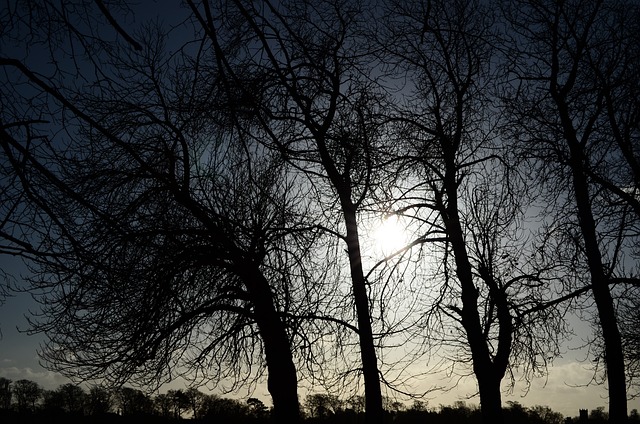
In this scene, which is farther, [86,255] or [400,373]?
[400,373]

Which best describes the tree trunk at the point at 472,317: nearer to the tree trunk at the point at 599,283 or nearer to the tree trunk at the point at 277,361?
the tree trunk at the point at 599,283

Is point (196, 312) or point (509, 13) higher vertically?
point (509, 13)

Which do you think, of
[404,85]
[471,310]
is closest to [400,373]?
[471,310]

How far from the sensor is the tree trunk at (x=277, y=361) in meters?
9.45

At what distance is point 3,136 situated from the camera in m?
3.04

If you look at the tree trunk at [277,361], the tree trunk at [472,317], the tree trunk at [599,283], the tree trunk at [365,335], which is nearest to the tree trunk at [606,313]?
the tree trunk at [599,283]

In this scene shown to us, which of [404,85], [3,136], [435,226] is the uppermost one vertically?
[404,85]

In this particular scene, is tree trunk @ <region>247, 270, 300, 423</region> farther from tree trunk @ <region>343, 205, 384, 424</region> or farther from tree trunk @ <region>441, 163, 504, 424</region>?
tree trunk @ <region>441, 163, 504, 424</region>

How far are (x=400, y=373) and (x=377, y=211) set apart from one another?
97.8 inches

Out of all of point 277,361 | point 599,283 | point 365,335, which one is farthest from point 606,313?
point 277,361

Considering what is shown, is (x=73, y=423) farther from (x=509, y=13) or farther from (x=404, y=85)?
(x=509, y=13)

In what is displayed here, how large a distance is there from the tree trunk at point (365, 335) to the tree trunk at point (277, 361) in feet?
7.44

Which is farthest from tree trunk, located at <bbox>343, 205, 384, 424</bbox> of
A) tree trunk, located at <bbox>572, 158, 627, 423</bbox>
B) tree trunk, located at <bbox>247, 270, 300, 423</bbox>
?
tree trunk, located at <bbox>572, 158, 627, 423</bbox>

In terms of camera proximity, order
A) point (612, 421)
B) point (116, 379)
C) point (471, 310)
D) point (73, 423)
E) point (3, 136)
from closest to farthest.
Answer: point (3, 136), point (612, 421), point (471, 310), point (116, 379), point (73, 423)
